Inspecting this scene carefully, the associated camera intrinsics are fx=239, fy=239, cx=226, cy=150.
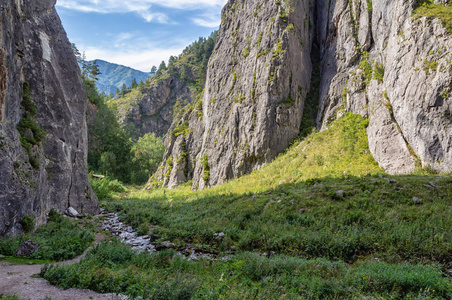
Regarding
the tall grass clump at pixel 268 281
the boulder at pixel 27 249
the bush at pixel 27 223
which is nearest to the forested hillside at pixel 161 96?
the bush at pixel 27 223

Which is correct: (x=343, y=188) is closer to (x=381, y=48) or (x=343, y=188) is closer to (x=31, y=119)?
(x=381, y=48)

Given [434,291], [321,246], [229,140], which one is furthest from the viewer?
[229,140]

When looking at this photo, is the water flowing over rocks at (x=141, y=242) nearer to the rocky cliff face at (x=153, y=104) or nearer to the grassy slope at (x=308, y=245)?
the grassy slope at (x=308, y=245)

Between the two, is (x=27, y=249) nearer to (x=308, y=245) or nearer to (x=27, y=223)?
(x=27, y=223)

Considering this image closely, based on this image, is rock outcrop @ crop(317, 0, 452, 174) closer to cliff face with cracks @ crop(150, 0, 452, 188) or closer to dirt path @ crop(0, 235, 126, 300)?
cliff face with cracks @ crop(150, 0, 452, 188)

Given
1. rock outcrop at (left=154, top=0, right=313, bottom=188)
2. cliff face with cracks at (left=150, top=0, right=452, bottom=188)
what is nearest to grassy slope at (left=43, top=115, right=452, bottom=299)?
cliff face with cracks at (left=150, top=0, right=452, bottom=188)

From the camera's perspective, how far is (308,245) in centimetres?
927

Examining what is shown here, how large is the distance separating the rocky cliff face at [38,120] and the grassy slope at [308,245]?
420cm

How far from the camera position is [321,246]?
29.9ft

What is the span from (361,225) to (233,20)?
36.7 metres

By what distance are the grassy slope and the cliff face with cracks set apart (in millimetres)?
3212

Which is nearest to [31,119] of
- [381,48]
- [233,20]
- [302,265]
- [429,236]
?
[302,265]

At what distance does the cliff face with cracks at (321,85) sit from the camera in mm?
15359

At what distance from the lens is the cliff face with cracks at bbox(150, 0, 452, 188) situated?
15359mm
